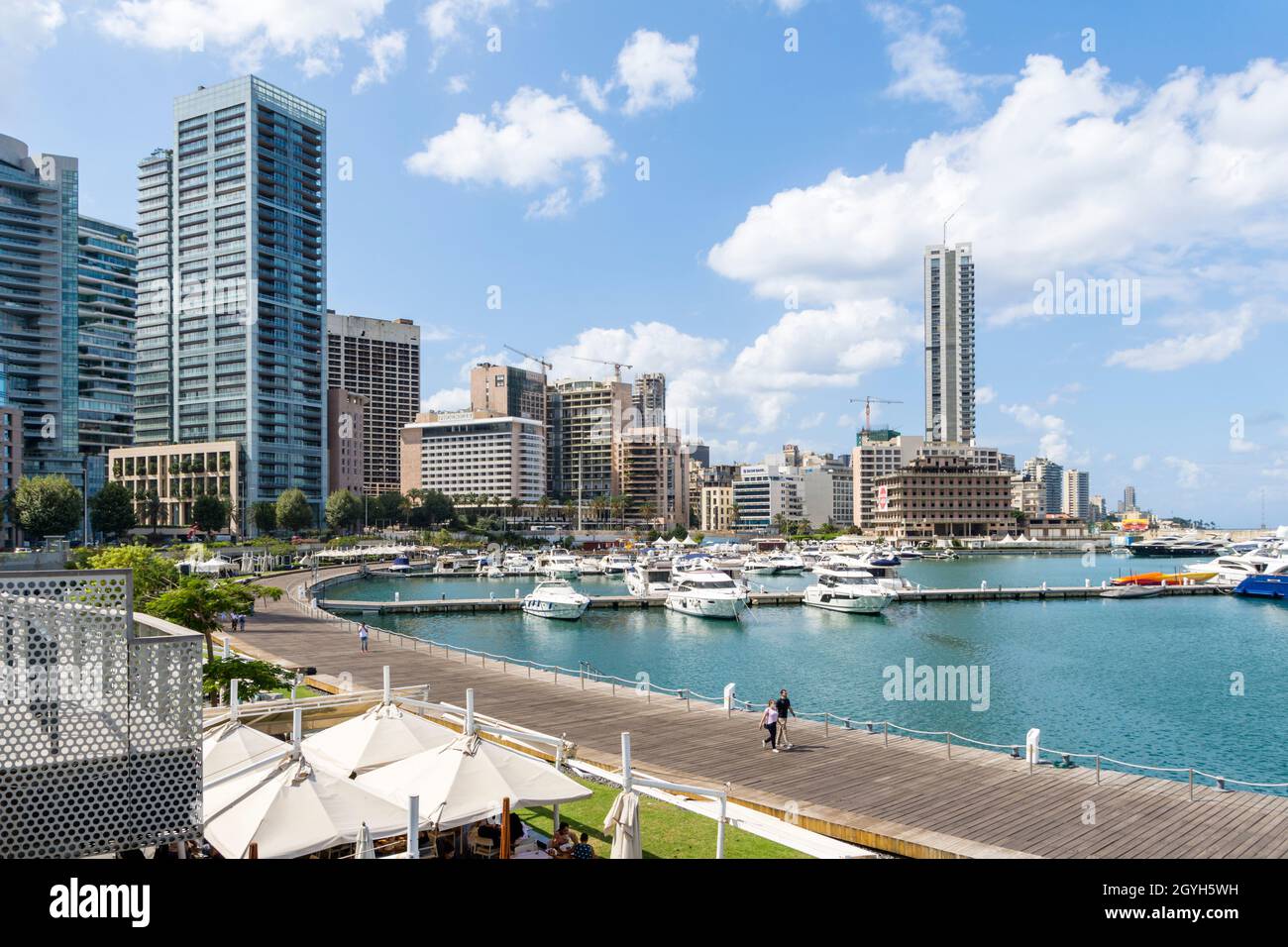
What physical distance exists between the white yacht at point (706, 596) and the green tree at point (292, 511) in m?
94.6

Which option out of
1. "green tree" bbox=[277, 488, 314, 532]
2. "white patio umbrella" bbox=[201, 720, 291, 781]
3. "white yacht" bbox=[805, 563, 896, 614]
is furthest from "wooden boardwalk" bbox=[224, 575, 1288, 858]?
"green tree" bbox=[277, 488, 314, 532]

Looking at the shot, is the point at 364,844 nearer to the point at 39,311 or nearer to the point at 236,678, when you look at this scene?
the point at 236,678

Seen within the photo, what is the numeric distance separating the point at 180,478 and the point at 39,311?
44227 mm

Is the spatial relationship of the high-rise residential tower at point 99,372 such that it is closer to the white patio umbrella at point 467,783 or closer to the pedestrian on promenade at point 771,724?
the pedestrian on promenade at point 771,724

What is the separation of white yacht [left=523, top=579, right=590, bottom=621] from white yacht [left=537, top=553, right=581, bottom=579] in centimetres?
4592

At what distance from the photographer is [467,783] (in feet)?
47.1

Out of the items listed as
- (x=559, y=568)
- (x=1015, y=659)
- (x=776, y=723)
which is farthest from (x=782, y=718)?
(x=559, y=568)

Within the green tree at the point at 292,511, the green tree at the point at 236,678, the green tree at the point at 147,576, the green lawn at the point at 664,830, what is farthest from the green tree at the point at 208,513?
the green lawn at the point at 664,830

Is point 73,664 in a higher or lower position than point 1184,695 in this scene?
higher

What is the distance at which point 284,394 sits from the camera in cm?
17562

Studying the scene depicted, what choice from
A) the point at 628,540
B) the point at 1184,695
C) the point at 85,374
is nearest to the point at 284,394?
the point at 85,374

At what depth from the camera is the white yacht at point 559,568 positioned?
409 feet
